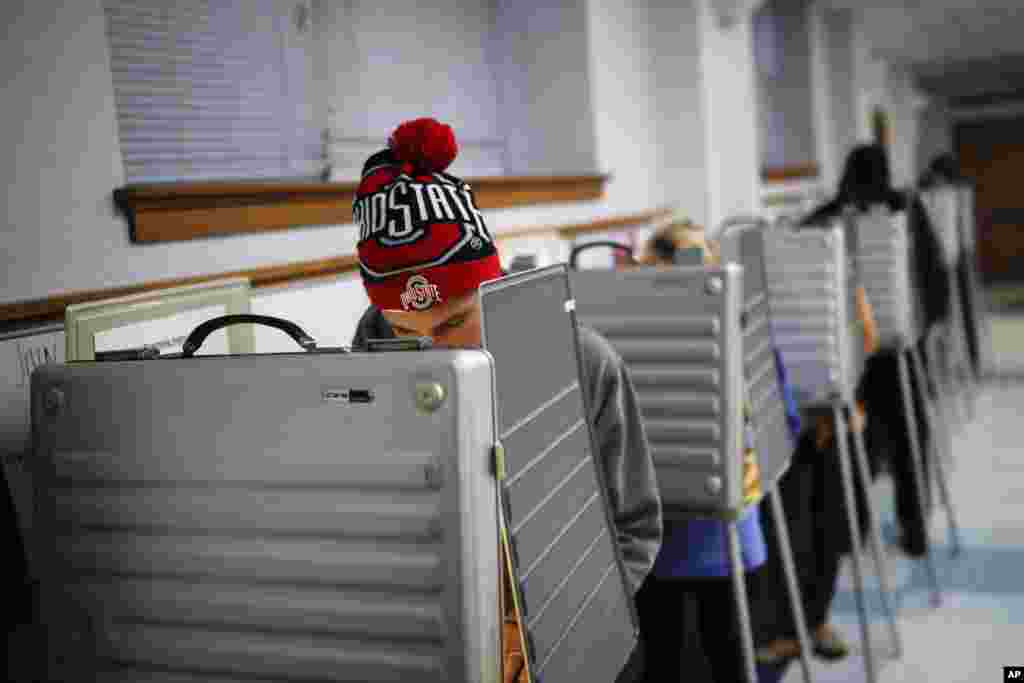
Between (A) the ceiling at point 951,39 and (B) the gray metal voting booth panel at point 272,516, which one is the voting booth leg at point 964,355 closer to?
(A) the ceiling at point 951,39

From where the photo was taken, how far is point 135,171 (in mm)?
1734

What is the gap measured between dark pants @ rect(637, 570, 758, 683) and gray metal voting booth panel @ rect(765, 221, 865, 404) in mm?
679

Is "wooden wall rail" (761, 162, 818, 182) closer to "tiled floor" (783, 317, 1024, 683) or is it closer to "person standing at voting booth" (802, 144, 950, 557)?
"tiled floor" (783, 317, 1024, 683)

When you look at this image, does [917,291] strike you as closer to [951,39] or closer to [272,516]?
[272,516]

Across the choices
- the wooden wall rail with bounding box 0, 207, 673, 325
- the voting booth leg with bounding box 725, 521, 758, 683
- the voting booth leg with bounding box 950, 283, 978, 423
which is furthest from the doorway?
the voting booth leg with bounding box 725, 521, 758, 683

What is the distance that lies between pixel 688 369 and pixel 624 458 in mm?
368

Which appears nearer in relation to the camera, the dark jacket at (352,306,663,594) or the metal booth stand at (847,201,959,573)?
the dark jacket at (352,306,663,594)

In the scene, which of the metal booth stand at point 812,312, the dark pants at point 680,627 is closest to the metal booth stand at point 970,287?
the metal booth stand at point 812,312

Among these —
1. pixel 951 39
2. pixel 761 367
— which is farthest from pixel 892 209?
pixel 951 39

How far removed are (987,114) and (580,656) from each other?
1657 centimetres

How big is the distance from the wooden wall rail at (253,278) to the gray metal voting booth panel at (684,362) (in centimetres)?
54

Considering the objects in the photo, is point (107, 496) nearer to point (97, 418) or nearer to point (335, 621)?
point (97, 418)

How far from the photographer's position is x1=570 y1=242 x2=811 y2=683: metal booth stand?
5.32 feet

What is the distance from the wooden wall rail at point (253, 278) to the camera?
133 cm
